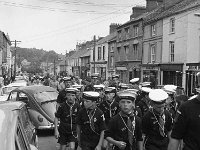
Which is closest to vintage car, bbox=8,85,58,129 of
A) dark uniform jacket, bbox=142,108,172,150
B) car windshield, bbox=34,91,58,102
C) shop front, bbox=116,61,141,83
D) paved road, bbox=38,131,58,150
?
car windshield, bbox=34,91,58,102

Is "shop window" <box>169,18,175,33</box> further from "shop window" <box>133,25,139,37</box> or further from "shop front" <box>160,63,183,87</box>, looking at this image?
"shop window" <box>133,25,139,37</box>

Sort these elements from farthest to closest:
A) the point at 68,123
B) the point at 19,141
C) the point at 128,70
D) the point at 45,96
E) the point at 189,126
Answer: the point at 128,70 → the point at 45,96 → the point at 68,123 → the point at 189,126 → the point at 19,141

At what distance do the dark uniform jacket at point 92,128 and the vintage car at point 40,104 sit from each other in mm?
4759

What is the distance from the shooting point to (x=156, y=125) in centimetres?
533

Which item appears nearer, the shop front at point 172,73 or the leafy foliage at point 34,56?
the shop front at point 172,73

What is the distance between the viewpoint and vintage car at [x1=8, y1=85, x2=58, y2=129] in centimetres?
1046

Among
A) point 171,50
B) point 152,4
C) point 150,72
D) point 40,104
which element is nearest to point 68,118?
point 40,104

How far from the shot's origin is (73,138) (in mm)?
6734

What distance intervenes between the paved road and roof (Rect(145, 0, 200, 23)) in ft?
59.3

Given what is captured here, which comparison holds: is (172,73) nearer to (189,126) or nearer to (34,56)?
(189,126)

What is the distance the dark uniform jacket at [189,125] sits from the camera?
134 inches

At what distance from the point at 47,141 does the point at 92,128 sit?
171 inches

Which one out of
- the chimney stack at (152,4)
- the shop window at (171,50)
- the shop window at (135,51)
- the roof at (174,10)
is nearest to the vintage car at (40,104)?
the roof at (174,10)

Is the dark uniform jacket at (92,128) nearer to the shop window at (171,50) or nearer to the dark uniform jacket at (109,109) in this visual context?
the dark uniform jacket at (109,109)
